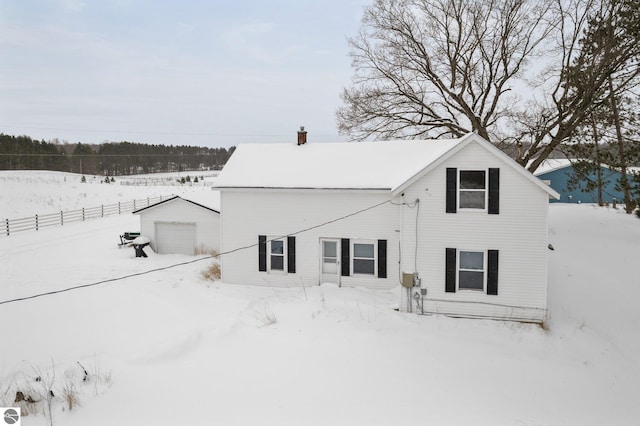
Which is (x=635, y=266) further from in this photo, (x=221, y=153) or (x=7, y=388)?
(x=221, y=153)

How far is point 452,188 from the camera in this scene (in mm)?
13898

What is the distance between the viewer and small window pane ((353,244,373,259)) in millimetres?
16188

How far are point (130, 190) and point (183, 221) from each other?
1538 inches

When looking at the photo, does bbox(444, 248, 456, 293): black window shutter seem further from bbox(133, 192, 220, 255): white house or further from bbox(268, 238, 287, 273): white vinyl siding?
bbox(133, 192, 220, 255): white house

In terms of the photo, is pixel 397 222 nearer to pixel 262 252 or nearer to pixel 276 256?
pixel 276 256

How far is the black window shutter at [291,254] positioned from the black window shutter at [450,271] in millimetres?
5833

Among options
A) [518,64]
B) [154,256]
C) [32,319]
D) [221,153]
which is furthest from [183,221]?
[221,153]

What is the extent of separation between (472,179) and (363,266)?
5158 millimetres

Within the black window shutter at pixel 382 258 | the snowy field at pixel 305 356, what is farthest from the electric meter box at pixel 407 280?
the black window shutter at pixel 382 258

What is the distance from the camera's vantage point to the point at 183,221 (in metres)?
22.6

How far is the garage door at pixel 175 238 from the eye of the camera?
22.7 m

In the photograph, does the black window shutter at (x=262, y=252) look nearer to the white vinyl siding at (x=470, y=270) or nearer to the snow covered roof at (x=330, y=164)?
the snow covered roof at (x=330, y=164)

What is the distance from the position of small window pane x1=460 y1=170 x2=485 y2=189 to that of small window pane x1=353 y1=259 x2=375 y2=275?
14.8 feet

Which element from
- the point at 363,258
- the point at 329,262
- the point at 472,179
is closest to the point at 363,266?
the point at 363,258
